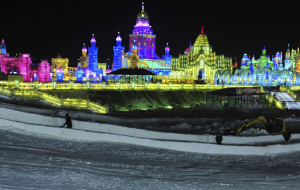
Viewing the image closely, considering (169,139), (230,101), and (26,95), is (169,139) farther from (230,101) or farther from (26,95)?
(230,101)

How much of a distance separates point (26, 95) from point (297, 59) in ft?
327

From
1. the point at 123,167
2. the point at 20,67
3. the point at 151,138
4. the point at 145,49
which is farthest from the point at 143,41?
the point at 123,167

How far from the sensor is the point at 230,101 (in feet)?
137

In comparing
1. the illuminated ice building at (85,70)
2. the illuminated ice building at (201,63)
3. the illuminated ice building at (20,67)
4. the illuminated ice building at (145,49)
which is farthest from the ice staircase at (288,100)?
the illuminated ice building at (20,67)

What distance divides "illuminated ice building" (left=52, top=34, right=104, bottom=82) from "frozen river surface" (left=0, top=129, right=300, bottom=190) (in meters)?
53.5

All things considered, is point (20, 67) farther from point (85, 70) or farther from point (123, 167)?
point (123, 167)

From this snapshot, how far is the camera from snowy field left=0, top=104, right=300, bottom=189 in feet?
37.6

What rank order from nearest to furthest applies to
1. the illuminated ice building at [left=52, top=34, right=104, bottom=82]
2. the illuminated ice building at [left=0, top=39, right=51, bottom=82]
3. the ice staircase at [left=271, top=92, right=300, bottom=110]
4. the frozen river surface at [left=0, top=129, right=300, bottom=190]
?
1. the frozen river surface at [left=0, top=129, right=300, bottom=190]
2. the ice staircase at [left=271, top=92, right=300, bottom=110]
3. the illuminated ice building at [left=0, top=39, right=51, bottom=82]
4. the illuminated ice building at [left=52, top=34, right=104, bottom=82]

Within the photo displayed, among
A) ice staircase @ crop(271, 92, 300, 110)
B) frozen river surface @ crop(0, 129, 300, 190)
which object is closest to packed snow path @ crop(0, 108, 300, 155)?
frozen river surface @ crop(0, 129, 300, 190)

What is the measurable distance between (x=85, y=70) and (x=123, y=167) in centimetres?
6534

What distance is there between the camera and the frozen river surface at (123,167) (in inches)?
440

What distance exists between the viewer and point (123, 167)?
528 inches

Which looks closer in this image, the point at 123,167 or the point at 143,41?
the point at 123,167

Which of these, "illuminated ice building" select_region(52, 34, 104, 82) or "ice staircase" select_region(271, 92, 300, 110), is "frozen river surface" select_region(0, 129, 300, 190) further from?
"illuminated ice building" select_region(52, 34, 104, 82)
